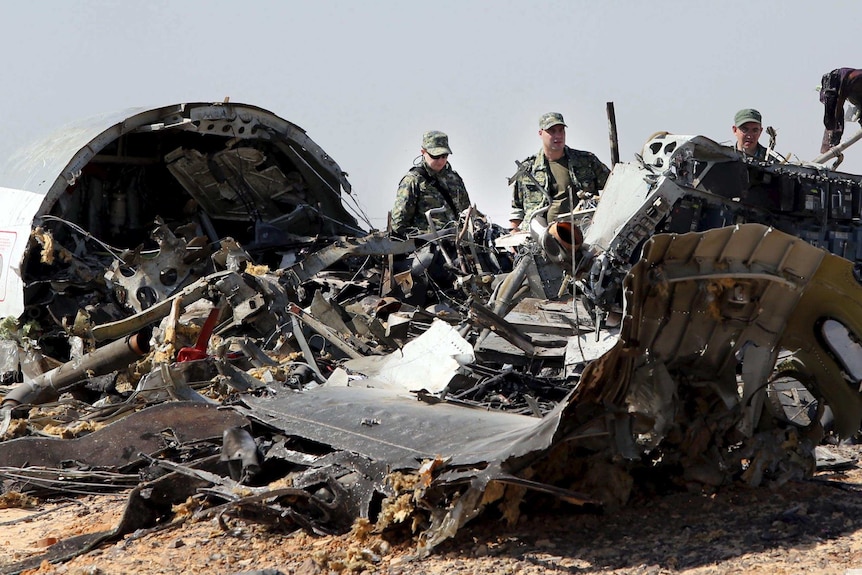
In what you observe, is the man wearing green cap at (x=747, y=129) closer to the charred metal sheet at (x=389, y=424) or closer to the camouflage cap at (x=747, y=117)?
the camouflage cap at (x=747, y=117)

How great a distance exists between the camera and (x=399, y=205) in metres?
12.6

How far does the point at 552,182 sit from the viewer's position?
447 inches

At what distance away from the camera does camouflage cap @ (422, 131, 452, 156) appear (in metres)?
12.4

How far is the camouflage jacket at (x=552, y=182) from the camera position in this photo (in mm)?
11305

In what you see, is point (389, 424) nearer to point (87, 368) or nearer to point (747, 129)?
point (87, 368)

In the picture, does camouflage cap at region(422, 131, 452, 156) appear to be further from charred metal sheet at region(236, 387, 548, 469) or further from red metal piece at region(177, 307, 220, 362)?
charred metal sheet at region(236, 387, 548, 469)

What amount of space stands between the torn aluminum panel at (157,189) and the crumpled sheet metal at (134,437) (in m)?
4.69

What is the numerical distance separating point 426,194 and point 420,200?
10 centimetres

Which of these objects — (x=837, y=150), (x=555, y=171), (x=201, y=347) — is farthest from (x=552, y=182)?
(x=201, y=347)

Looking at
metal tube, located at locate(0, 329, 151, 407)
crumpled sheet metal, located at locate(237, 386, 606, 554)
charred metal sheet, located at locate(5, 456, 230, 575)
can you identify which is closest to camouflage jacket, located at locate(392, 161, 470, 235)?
metal tube, located at locate(0, 329, 151, 407)

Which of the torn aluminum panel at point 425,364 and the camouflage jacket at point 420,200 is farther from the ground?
the camouflage jacket at point 420,200

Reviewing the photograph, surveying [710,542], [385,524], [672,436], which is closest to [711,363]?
[672,436]

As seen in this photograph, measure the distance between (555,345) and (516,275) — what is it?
893 mm

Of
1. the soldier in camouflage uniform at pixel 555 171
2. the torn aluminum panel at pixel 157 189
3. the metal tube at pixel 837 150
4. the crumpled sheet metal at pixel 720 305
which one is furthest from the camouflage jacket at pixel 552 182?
the crumpled sheet metal at pixel 720 305
